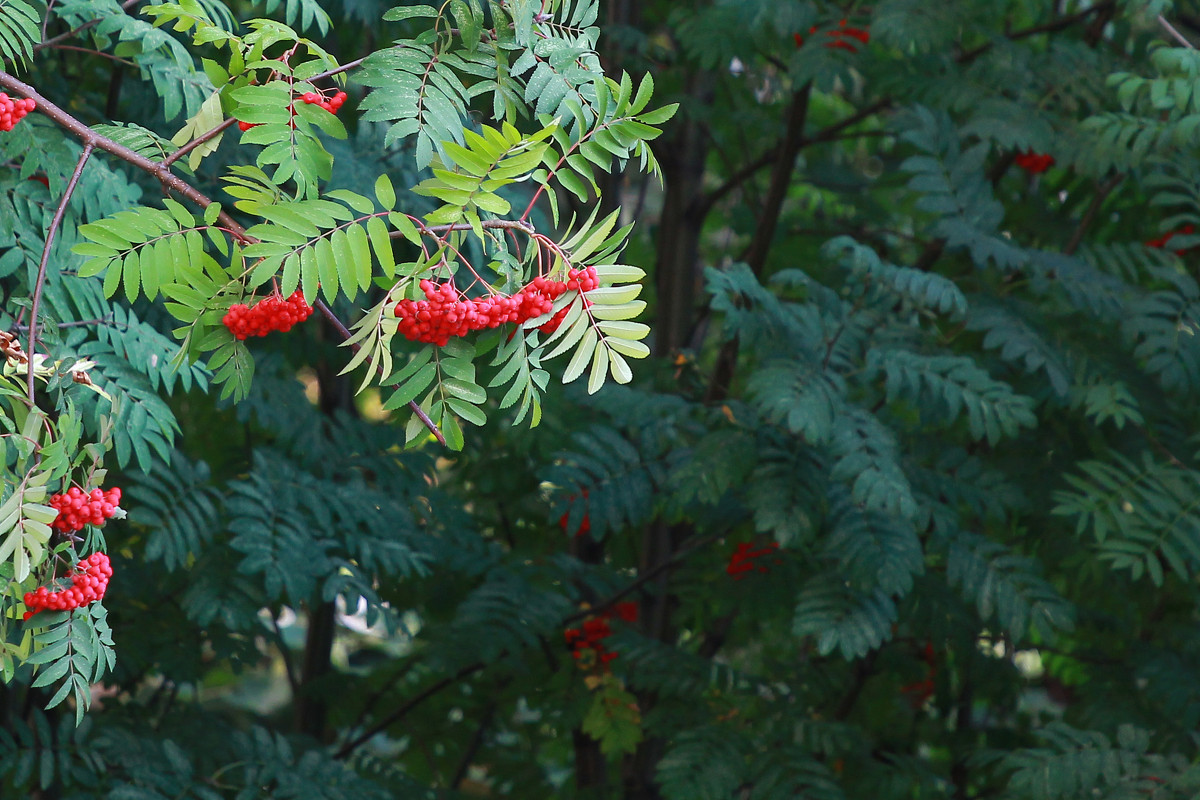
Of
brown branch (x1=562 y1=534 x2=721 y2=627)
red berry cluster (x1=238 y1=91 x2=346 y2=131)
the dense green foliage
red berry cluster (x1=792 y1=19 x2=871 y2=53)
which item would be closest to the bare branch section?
the dense green foliage

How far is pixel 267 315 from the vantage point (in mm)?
1221

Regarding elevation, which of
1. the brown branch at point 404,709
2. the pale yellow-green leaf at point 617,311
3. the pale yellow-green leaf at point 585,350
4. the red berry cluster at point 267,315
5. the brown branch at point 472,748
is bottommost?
the brown branch at point 472,748

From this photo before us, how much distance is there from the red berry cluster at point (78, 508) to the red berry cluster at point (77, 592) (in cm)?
6

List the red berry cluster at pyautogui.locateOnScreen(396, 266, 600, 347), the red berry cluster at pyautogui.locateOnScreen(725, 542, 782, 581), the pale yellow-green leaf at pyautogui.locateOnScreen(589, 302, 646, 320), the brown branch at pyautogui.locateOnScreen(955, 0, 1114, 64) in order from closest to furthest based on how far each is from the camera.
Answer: the red berry cluster at pyautogui.locateOnScreen(396, 266, 600, 347)
the pale yellow-green leaf at pyautogui.locateOnScreen(589, 302, 646, 320)
the red berry cluster at pyautogui.locateOnScreen(725, 542, 782, 581)
the brown branch at pyautogui.locateOnScreen(955, 0, 1114, 64)

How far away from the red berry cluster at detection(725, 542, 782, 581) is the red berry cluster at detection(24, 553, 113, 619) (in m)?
1.72

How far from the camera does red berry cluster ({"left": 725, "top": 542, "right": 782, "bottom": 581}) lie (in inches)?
104

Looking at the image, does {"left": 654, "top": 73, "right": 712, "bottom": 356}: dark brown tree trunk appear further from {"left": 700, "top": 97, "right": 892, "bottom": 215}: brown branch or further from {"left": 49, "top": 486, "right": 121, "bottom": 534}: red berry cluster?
{"left": 49, "top": 486, "right": 121, "bottom": 534}: red berry cluster

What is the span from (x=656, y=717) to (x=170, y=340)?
158cm

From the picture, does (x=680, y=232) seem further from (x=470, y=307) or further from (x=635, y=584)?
(x=470, y=307)

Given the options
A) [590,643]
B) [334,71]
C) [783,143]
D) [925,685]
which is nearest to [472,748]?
[590,643]

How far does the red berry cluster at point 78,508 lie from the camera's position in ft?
3.97

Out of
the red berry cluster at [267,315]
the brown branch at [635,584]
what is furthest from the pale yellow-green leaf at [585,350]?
the brown branch at [635,584]

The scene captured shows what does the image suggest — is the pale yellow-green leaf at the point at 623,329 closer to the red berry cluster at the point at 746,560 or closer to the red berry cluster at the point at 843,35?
the red berry cluster at the point at 746,560

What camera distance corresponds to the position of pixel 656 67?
128 inches
